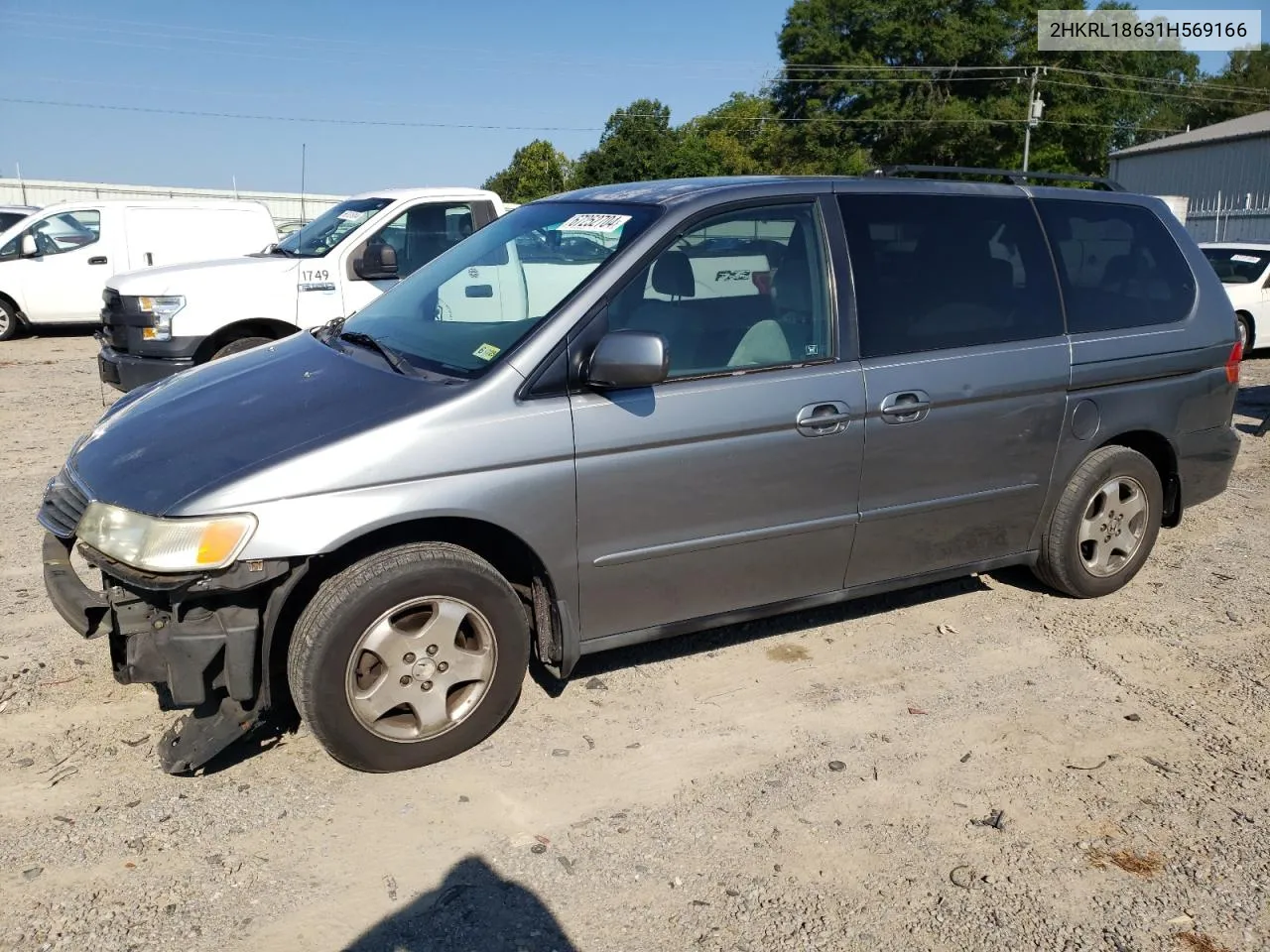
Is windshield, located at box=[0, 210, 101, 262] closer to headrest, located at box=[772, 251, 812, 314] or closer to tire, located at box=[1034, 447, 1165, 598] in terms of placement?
headrest, located at box=[772, 251, 812, 314]

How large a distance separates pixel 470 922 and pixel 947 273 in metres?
3.10

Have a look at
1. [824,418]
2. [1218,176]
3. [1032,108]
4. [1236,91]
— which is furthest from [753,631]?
[1236,91]

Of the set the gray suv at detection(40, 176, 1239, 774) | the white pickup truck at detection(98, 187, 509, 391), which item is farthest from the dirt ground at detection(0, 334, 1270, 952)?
the white pickup truck at detection(98, 187, 509, 391)

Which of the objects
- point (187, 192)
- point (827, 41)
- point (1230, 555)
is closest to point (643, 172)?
point (827, 41)

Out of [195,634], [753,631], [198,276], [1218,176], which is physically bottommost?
[753,631]

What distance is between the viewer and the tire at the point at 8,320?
49.1ft

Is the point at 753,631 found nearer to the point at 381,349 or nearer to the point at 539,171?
the point at 381,349

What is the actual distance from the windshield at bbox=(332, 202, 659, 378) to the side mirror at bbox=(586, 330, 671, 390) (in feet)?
0.97

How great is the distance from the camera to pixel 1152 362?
193 inches

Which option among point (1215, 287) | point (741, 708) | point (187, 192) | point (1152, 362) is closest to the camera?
point (741, 708)

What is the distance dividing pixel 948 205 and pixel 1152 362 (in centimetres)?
132

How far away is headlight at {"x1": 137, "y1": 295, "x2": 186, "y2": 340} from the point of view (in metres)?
8.09

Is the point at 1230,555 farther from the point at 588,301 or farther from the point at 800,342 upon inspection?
the point at 588,301

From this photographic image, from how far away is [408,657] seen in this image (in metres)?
3.41
